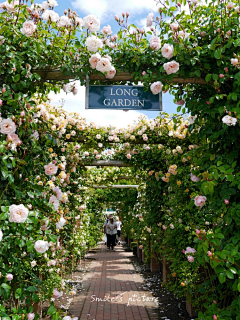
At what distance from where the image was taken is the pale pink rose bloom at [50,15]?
2486mm

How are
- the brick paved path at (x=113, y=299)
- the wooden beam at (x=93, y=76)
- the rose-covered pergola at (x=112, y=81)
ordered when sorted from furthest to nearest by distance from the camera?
A: the brick paved path at (x=113, y=299), the wooden beam at (x=93, y=76), the rose-covered pergola at (x=112, y=81)

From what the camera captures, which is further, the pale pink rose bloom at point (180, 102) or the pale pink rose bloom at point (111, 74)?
the pale pink rose bloom at point (180, 102)

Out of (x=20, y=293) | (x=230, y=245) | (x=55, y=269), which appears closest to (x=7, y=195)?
(x=20, y=293)

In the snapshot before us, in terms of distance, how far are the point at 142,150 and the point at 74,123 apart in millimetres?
1498

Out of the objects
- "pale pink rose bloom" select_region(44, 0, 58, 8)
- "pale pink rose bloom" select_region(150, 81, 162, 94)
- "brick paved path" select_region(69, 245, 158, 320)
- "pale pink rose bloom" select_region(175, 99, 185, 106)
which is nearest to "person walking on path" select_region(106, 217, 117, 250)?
"brick paved path" select_region(69, 245, 158, 320)

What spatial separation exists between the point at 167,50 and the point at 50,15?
910 mm

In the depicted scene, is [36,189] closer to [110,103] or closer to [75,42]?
[110,103]

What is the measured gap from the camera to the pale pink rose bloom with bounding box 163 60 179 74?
249 cm

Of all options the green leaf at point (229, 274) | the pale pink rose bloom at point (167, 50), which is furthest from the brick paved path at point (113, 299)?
the pale pink rose bloom at point (167, 50)

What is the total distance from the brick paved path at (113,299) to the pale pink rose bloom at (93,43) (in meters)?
3.28

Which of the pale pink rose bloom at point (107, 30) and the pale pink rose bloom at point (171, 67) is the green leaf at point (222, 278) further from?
the pale pink rose bloom at point (107, 30)

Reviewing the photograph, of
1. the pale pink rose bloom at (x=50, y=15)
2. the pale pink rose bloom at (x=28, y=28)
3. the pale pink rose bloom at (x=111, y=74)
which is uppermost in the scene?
the pale pink rose bloom at (x=50, y=15)

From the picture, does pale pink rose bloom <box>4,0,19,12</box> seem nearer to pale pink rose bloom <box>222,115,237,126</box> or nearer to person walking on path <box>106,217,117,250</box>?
pale pink rose bloom <box>222,115,237,126</box>

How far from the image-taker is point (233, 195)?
2.49 meters
